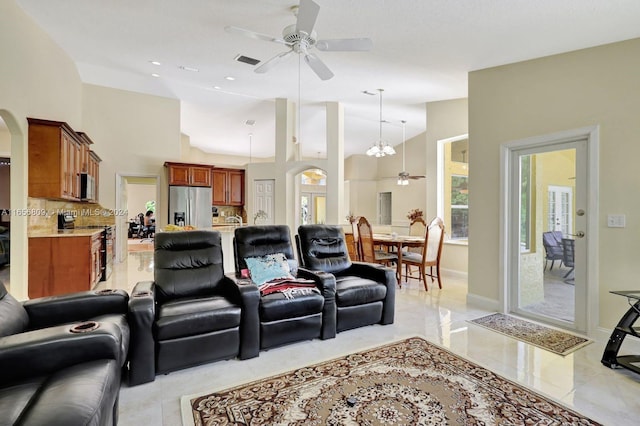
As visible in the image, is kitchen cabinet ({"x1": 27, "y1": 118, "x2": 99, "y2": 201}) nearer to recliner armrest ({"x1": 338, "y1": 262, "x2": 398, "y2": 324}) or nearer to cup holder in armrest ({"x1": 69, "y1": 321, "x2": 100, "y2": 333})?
cup holder in armrest ({"x1": 69, "y1": 321, "x2": 100, "y2": 333})

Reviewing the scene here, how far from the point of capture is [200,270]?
10.1 feet

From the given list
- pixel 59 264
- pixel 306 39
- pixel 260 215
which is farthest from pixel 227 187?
pixel 306 39

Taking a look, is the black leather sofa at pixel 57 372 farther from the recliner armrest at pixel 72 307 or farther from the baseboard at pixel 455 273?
the baseboard at pixel 455 273

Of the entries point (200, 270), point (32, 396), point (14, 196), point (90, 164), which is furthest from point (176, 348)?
point (90, 164)

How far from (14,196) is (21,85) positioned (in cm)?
136

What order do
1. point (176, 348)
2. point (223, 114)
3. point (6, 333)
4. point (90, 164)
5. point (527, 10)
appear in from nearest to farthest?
point (6, 333) → point (176, 348) → point (527, 10) → point (90, 164) → point (223, 114)

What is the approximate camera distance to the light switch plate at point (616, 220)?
117 inches

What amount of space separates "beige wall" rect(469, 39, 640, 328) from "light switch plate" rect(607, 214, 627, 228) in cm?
4

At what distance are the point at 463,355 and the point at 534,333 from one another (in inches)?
41.6

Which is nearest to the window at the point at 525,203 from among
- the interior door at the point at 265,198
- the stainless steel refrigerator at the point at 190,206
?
the interior door at the point at 265,198

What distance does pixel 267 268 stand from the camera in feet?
10.4

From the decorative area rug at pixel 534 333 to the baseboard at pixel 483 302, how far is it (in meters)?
0.13

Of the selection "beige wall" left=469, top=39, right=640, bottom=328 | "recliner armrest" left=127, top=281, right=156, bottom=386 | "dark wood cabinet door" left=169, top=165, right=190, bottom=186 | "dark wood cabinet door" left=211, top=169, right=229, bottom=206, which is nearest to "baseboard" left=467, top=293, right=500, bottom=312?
"beige wall" left=469, top=39, right=640, bottom=328

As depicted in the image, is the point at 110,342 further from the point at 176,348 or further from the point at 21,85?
the point at 21,85
